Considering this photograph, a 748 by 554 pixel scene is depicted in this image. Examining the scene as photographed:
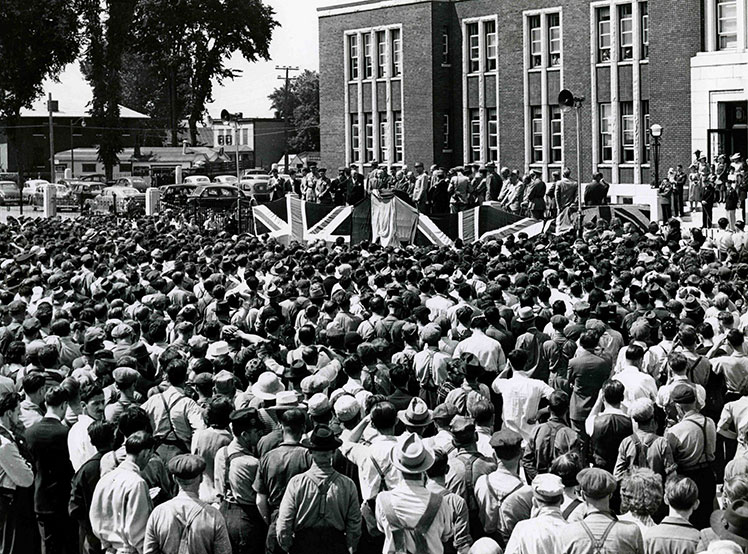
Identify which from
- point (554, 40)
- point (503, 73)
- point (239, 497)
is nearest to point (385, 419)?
point (239, 497)

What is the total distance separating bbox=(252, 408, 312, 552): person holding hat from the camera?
8.13 m

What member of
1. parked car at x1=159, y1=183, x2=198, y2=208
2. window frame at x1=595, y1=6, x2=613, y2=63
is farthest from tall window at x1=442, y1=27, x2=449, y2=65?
parked car at x1=159, y1=183, x2=198, y2=208

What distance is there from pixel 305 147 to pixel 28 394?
111 meters

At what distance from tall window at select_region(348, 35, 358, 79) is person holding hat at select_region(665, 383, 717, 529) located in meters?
47.7

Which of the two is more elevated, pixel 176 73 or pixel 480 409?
pixel 176 73

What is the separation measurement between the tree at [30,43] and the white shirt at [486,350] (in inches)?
2624

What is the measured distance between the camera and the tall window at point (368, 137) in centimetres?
5553

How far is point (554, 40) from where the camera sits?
156ft

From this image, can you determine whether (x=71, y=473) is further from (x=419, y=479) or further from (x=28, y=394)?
(x=419, y=479)

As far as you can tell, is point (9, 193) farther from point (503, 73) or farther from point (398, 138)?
point (503, 73)

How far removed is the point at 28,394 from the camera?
32.5 feet

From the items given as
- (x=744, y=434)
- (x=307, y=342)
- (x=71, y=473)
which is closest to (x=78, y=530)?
Result: (x=71, y=473)

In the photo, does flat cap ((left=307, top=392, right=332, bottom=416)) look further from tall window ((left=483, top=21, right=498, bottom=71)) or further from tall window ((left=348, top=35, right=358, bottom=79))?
tall window ((left=348, top=35, right=358, bottom=79))

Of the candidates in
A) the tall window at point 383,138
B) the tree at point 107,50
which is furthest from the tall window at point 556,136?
the tree at point 107,50
